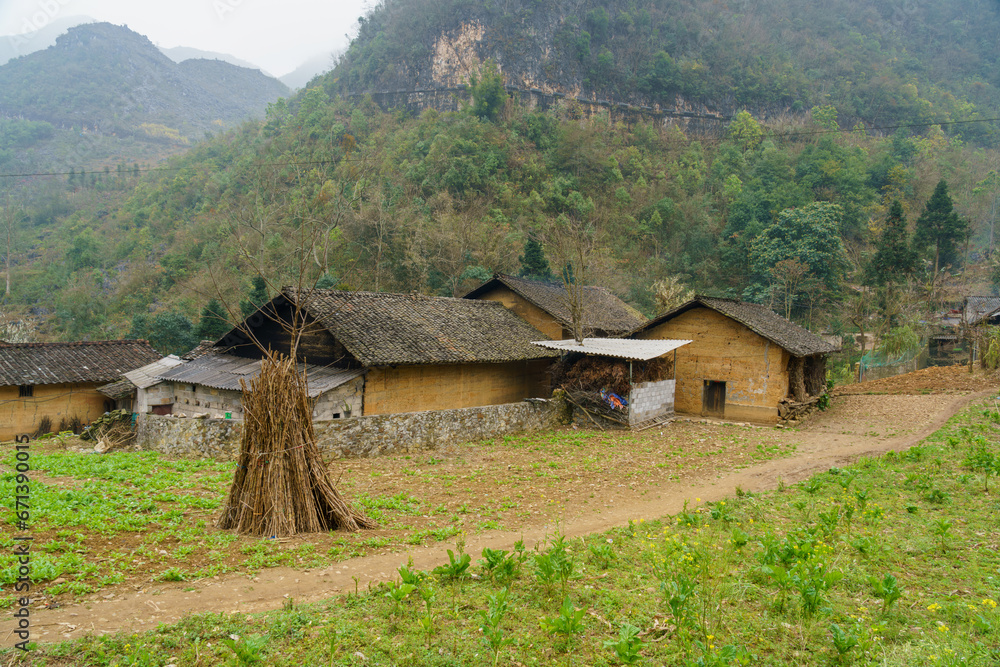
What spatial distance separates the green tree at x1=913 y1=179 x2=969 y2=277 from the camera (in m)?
39.7

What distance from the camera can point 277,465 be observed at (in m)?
7.71

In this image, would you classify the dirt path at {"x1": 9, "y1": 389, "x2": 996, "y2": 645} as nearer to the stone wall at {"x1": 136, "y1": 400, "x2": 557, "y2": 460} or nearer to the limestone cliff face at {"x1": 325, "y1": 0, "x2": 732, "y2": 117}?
the stone wall at {"x1": 136, "y1": 400, "x2": 557, "y2": 460}

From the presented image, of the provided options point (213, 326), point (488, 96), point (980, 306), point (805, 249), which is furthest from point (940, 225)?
point (213, 326)

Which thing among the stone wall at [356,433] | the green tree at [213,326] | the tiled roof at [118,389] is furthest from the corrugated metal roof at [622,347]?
the green tree at [213,326]

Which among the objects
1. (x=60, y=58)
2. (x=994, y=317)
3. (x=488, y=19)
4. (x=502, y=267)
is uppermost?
(x=60, y=58)

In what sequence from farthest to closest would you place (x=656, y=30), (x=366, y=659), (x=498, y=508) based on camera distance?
(x=656, y=30) < (x=498, y=508) < (x=366, y=659)

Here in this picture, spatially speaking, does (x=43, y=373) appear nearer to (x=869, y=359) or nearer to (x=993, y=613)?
(x=993, y=613)

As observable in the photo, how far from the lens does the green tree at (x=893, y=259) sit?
35656 mm

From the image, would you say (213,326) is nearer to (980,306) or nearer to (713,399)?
(713,399)

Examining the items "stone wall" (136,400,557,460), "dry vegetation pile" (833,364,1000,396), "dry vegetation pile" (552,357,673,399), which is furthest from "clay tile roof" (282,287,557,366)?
"dry vegetation pile" (833,364,1000,396)

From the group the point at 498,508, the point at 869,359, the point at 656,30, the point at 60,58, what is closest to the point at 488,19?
the point at 656,30

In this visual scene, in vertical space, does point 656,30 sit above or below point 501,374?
above

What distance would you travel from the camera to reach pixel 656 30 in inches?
2741

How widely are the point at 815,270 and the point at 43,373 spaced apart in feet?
143
